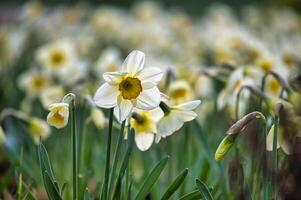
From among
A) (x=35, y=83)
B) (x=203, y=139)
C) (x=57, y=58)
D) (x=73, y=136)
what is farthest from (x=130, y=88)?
(x=57, y=58)

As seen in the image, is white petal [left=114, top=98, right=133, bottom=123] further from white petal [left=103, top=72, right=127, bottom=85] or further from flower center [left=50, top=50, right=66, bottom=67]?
flower center [left=50, top=50, right=66, bottom=67]

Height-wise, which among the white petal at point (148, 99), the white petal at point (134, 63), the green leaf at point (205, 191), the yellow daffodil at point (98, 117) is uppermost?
the white petal at point (134, 63)

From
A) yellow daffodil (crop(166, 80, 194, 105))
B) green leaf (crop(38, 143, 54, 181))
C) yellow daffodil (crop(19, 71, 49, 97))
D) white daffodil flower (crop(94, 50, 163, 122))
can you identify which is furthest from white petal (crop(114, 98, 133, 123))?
yellow daffodil (crop(19, 71, 49, 97))

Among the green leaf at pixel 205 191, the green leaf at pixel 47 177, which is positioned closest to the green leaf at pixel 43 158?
the green leaf at pixel 47 177

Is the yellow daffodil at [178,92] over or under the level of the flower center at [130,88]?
under

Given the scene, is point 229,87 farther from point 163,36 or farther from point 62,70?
point 163,36

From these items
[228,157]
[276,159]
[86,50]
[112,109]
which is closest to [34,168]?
[228,157]

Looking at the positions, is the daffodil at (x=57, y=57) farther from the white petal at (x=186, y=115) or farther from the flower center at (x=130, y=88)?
the flower center at (x=130, y=88)
